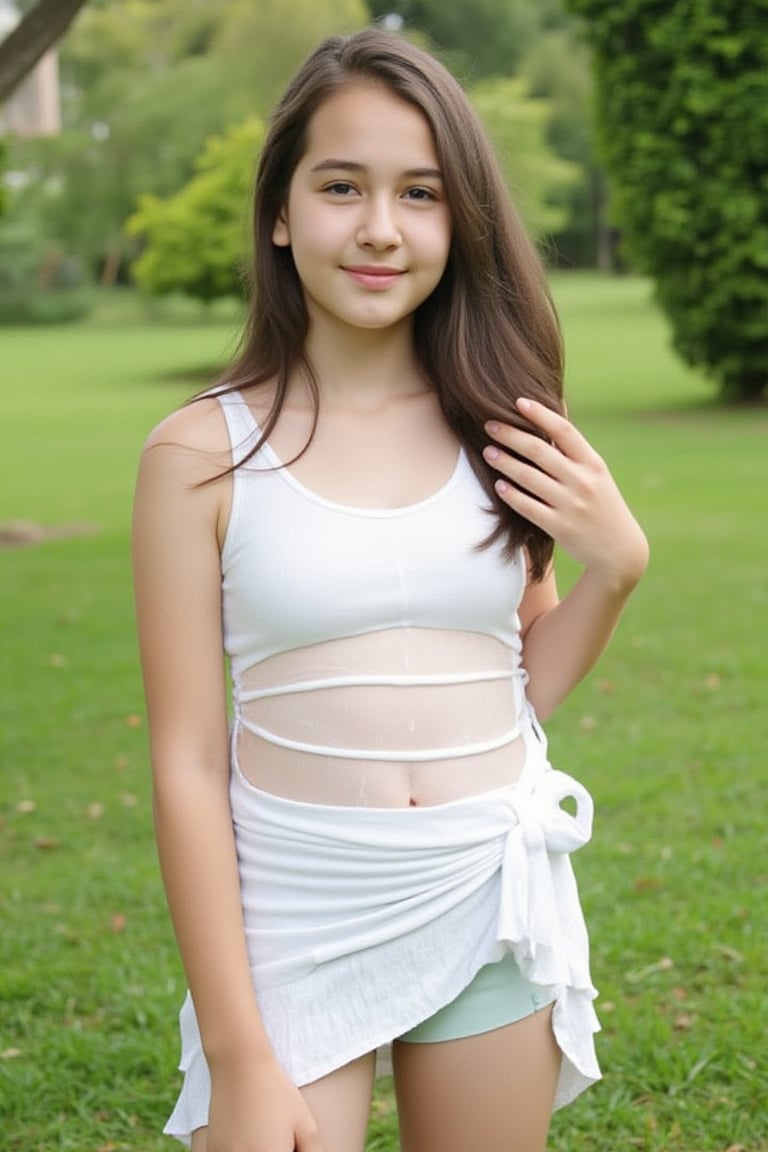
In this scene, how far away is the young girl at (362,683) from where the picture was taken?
1.77 meters

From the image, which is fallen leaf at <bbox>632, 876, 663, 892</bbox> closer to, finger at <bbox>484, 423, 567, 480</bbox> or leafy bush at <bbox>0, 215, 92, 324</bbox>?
finger at <bbox>484, 423, 567, 480</bbox>

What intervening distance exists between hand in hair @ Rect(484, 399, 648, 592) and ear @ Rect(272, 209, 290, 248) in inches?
13.9

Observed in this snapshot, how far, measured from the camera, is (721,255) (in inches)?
609

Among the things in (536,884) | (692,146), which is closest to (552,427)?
(536,884)

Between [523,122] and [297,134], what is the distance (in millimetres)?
44839

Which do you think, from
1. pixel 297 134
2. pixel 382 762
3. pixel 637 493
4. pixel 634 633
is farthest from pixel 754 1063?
pixel 637 493

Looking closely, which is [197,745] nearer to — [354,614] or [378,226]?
[354,614]

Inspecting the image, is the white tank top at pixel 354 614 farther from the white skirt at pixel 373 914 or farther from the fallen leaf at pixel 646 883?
the fallen leaf at pixel 646 883

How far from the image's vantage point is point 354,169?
71.9 inches

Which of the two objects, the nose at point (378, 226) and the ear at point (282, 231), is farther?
the ear at point (282, 231)

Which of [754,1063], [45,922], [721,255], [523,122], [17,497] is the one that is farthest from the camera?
[523,122]

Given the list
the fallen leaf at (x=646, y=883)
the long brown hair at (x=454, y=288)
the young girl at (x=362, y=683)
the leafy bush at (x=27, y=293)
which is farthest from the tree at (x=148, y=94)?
the young girl at (x=362, y=683)

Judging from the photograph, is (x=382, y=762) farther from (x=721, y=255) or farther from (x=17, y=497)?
(x=721, y=255)

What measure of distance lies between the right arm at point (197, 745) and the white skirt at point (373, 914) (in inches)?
2.1
